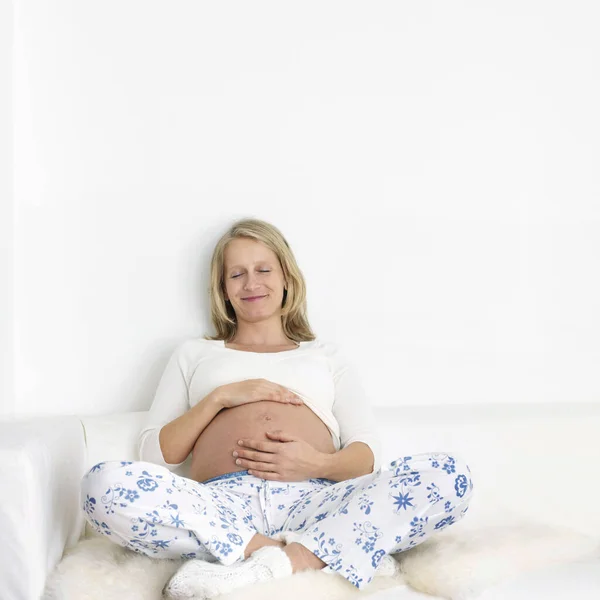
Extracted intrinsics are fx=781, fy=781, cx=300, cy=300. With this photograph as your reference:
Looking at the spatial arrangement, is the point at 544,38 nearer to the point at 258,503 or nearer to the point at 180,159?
the point at 180,159

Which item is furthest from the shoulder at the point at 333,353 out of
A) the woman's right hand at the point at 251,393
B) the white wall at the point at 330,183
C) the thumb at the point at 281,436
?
the thumb at the point at 281,436

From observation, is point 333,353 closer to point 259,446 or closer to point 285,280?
point 285,280

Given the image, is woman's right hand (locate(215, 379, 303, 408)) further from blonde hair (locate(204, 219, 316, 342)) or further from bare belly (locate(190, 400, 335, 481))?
blonde hair (locate(204, 219, 316, 342))

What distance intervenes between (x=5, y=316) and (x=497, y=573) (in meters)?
1.31

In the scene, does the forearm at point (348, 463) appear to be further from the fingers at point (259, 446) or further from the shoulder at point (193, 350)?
the shoulder at point (193, 350)

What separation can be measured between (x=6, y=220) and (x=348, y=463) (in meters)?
1.05

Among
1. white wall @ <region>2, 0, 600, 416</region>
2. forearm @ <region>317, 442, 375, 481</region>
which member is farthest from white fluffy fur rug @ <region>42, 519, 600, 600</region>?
white wall @ <region>2, 0, 600, 416</region>

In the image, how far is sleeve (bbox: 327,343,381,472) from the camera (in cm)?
179

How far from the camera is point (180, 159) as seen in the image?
2.10 metres

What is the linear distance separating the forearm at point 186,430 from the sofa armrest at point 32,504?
261 millimetres

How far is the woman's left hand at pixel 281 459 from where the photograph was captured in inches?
64.6

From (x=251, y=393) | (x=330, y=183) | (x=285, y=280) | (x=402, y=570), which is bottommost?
(x=402, y=570)

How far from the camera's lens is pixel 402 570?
4.61ft

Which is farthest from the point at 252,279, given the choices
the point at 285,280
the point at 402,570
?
the point at 402,570
